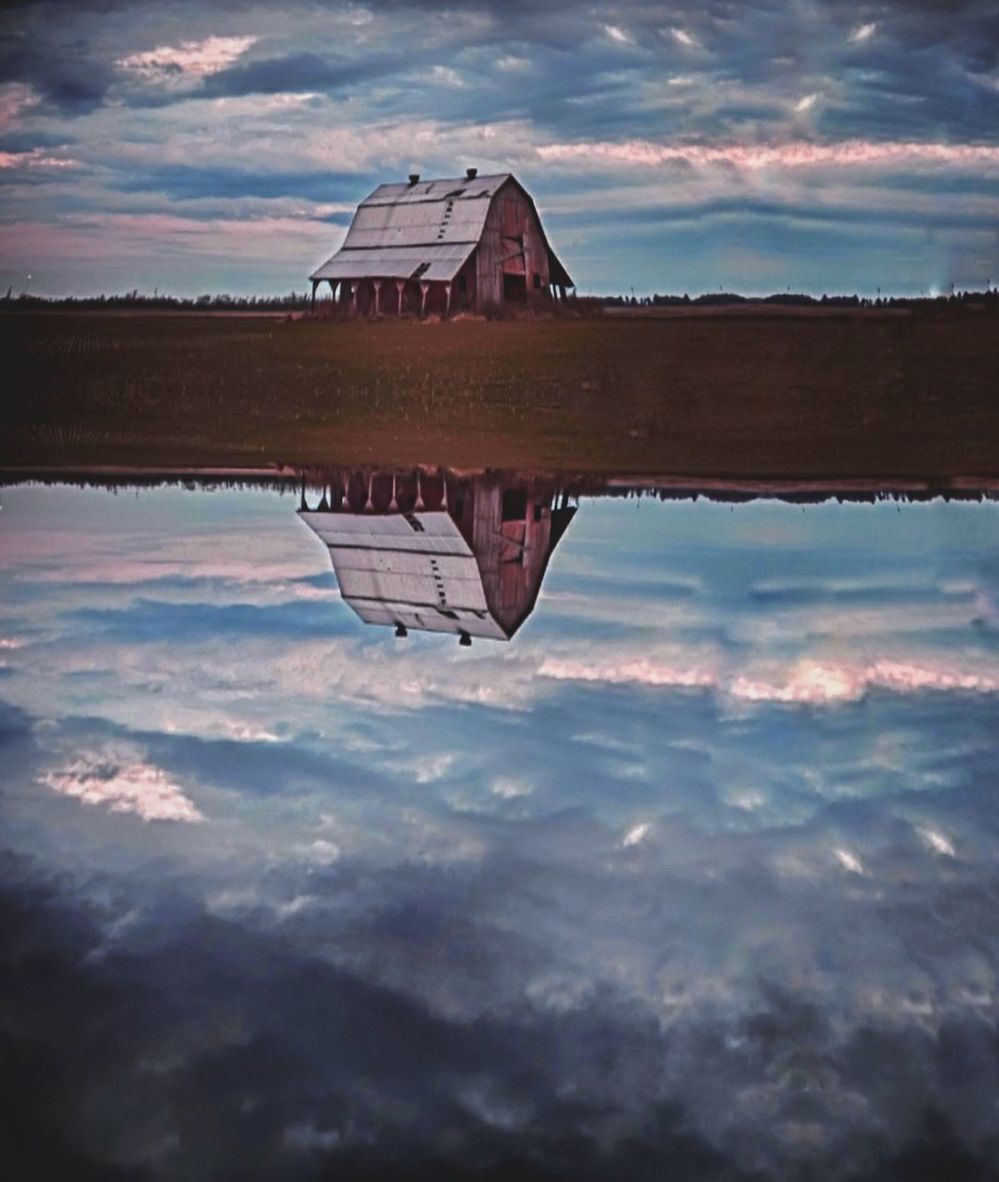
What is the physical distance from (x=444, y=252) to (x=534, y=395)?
18.1 meters

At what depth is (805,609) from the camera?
9.97 meters

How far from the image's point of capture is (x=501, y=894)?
456 cm

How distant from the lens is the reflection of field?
21375 millimetres

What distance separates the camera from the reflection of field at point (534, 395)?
842 inches

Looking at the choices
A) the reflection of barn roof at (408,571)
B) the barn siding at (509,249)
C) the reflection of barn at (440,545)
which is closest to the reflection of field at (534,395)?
the reflection of barn at (440,545)

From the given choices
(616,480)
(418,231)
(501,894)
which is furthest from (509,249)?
(501,894)

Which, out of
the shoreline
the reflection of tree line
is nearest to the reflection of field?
the shoreline

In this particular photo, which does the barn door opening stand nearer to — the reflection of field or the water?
the reflection of field

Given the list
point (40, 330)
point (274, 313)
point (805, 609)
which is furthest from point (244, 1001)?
point (274, 313)

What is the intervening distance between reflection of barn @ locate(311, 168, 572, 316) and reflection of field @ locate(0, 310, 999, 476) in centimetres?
430

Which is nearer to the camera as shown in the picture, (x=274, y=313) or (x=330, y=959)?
(x=330, y=959)

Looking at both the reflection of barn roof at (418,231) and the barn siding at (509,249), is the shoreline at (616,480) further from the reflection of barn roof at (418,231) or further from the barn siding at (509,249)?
the barn siding at (509,249)

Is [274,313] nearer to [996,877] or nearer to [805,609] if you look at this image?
[805,609]

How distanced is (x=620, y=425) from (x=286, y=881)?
21840mm
